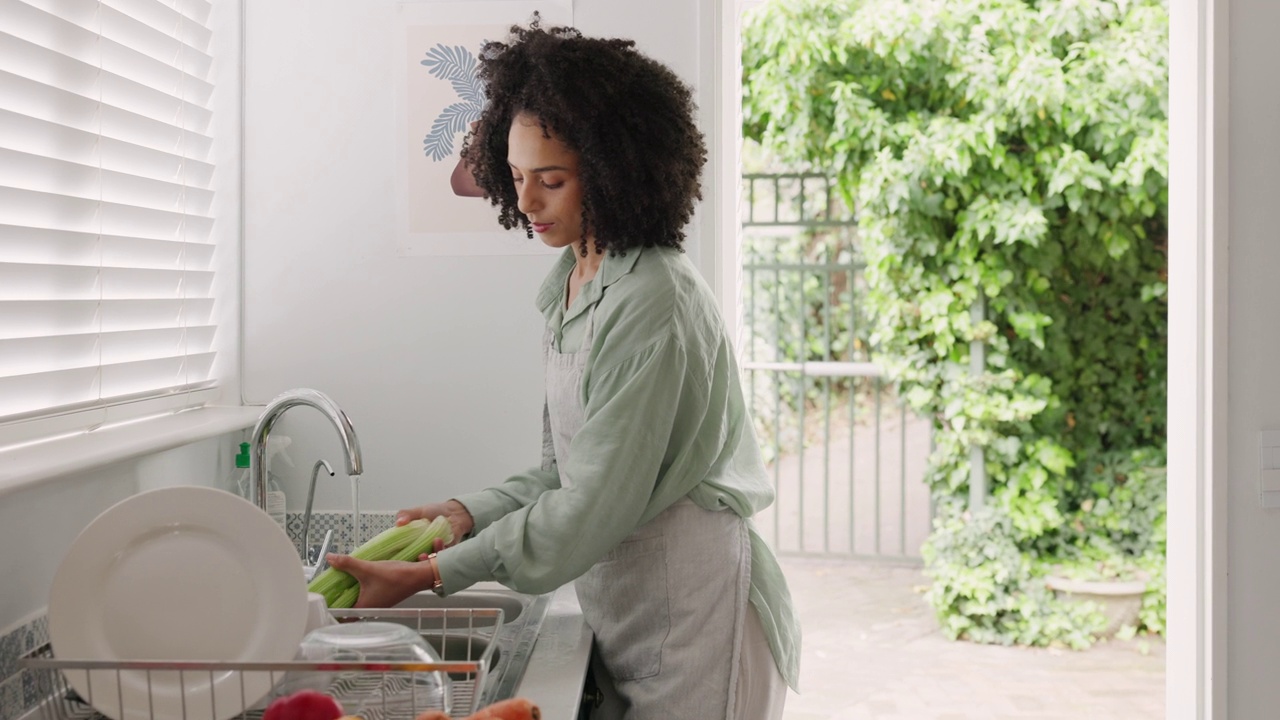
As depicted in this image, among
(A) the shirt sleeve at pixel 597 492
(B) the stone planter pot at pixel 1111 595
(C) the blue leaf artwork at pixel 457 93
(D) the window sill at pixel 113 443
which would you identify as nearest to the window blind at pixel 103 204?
(D) the window sill at pixel 113 443

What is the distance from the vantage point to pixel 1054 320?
16.0 feet

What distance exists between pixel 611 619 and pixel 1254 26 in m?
1.58

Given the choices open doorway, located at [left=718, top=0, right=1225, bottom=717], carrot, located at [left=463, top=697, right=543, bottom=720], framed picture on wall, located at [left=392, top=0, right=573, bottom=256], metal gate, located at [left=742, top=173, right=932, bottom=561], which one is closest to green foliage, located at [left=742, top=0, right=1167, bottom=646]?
metal gate, located at [left=742, top=173, right=932, bottom=561]

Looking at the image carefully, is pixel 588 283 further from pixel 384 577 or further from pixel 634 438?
pixel 384 577

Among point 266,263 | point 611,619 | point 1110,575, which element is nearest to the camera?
point 611,619

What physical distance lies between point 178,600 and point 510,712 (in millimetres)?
386

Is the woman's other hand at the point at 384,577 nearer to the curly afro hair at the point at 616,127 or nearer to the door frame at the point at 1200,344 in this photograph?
the curly afro hair at the point at 616,127

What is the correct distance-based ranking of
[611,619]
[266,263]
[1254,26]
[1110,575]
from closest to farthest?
[611,619] < [1254,26] < [266,263] < [1110,575]

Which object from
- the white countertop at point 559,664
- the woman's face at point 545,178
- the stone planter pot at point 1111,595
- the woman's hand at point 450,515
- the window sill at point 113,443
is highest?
the woman's face at point 545,178

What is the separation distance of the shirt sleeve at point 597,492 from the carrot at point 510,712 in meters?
0.43

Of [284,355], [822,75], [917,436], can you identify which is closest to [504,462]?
[284,355]

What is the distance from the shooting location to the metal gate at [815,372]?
523cm

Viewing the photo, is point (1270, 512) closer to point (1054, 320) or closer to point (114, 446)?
point (114, 446)

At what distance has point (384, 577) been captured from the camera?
4.64ft
